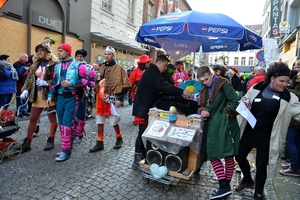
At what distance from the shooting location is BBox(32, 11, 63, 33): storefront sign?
32.6 ft

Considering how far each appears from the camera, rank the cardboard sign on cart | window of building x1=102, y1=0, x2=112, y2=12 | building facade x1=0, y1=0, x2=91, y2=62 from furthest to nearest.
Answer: window of building x1=102, y1=0, x2=112, y2=12
building facade x1=0, y1=0, x2=91, y2=62
the cardboard sign on cart

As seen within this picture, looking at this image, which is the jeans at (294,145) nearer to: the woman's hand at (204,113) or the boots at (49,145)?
the woman's hand at (204,113)

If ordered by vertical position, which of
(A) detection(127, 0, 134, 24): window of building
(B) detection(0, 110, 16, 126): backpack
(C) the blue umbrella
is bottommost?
(B) detection(0, 110, 16, 126): backpack

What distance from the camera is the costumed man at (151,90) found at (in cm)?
349

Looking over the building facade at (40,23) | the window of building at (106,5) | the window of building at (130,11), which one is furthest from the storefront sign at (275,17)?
the building facade at (40,23)

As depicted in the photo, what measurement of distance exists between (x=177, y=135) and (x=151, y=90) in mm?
885

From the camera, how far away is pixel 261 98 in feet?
9.93

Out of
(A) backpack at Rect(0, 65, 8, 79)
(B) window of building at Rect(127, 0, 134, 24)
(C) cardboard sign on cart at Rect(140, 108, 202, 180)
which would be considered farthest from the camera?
(B) window of building at Rect(127, 0, 134, 24)

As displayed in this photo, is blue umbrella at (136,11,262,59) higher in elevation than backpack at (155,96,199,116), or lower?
higher

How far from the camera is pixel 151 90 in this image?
3.69 metres

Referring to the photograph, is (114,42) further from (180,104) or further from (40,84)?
(180,104)

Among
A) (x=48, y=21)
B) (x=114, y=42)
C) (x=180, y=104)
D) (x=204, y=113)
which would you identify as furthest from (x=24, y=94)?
(x=114, y=42)

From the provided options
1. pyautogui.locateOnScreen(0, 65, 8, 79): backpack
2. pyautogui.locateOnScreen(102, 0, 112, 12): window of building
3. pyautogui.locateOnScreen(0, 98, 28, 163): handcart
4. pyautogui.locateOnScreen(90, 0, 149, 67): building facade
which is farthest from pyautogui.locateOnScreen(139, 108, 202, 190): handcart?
pyautogui.locateOnScreen(102, 0, 112, 12): window of building

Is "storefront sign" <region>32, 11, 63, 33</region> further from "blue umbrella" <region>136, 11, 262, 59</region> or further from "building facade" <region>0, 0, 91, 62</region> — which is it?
"blue umbrella" <region>136, 11, 262, 59</region>
